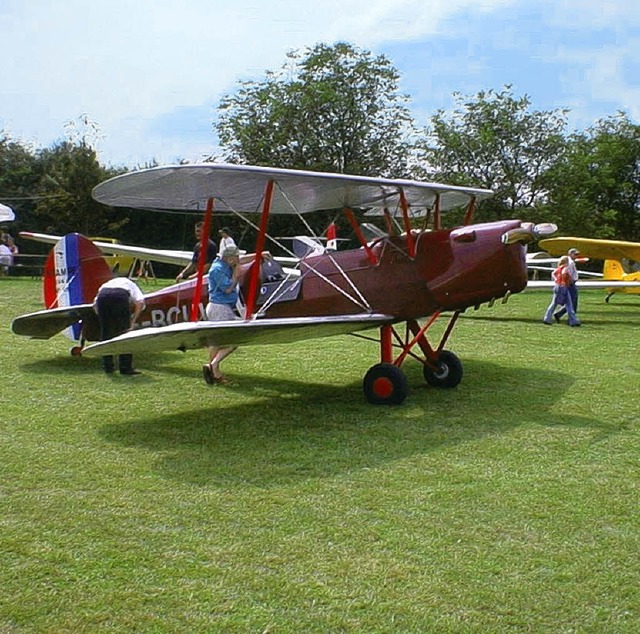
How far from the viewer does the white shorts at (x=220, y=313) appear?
7679mm

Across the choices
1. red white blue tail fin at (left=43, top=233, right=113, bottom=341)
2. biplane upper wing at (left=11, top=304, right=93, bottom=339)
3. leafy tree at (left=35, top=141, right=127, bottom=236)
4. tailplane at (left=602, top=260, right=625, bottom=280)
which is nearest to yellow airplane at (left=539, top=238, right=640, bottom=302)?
tailplane at (left=602, top=260, right=625, bottom=280)

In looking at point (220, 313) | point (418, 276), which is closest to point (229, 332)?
point (220, 313)

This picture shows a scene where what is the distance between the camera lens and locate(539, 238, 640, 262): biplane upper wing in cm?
1702

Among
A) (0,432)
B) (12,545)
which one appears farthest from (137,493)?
(0,432)

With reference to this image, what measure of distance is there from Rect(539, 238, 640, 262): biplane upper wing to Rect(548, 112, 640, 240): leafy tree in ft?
37.3

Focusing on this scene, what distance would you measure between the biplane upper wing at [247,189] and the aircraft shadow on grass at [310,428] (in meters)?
1.92

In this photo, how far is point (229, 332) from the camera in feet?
20.0

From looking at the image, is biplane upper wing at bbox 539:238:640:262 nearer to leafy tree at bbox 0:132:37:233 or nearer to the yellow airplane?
the yellow airplane

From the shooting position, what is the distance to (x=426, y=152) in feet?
106

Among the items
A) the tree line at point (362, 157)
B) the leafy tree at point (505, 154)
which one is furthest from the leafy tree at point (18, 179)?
the leafy tree at point (505, 154)

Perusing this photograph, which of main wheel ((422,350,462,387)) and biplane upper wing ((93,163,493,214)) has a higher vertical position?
biplane upper wing ((93,163,493,214))

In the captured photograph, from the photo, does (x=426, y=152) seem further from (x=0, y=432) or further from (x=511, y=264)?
(x=0, y=432)

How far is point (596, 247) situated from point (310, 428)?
13.5 m

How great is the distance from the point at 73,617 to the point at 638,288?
58.7ft
